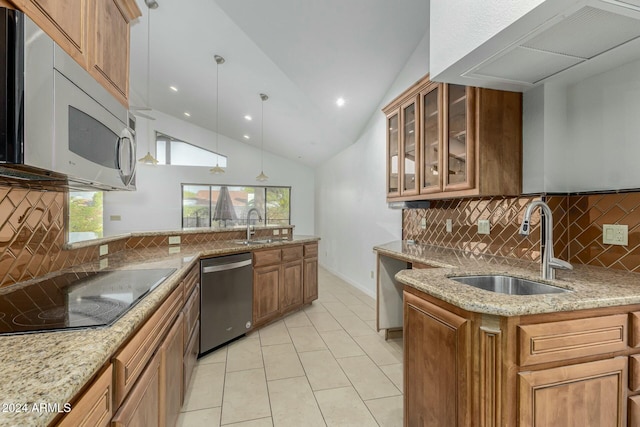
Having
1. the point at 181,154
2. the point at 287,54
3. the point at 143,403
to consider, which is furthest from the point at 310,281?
the point at 181,154

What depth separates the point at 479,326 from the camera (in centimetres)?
113

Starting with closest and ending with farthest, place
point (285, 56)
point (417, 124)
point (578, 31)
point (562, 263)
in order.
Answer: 1. point (578, 31)
2. point (562, 263)
3. point (417, 124)
4. point (285, 56)

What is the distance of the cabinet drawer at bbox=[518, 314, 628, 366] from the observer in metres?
1.08

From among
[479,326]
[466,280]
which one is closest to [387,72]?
[466,280]

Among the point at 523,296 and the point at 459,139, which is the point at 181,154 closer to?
the point at 459,139

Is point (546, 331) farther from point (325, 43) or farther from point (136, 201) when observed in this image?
point (136, 201)

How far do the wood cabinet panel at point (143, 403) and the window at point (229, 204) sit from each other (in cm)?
633

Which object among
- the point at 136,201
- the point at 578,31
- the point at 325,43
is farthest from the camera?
the point at 136,201

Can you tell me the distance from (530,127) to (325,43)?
1.89 meters

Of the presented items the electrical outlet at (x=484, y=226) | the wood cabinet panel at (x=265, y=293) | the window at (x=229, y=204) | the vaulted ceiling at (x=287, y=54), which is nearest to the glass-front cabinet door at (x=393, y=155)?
the vaulted ceiling at (x=287, y=54)

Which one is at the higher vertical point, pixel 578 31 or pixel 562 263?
pixel 578 31

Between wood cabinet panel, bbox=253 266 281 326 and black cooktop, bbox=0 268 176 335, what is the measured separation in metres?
1.53

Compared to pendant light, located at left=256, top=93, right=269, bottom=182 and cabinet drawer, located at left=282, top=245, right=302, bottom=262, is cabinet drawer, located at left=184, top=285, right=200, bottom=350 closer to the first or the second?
cabinet drawer, located at left=282, top=245, right=302, bottom=262

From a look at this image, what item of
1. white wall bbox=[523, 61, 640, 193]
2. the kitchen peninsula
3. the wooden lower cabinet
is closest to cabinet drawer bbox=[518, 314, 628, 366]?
the kitchen peninsula
